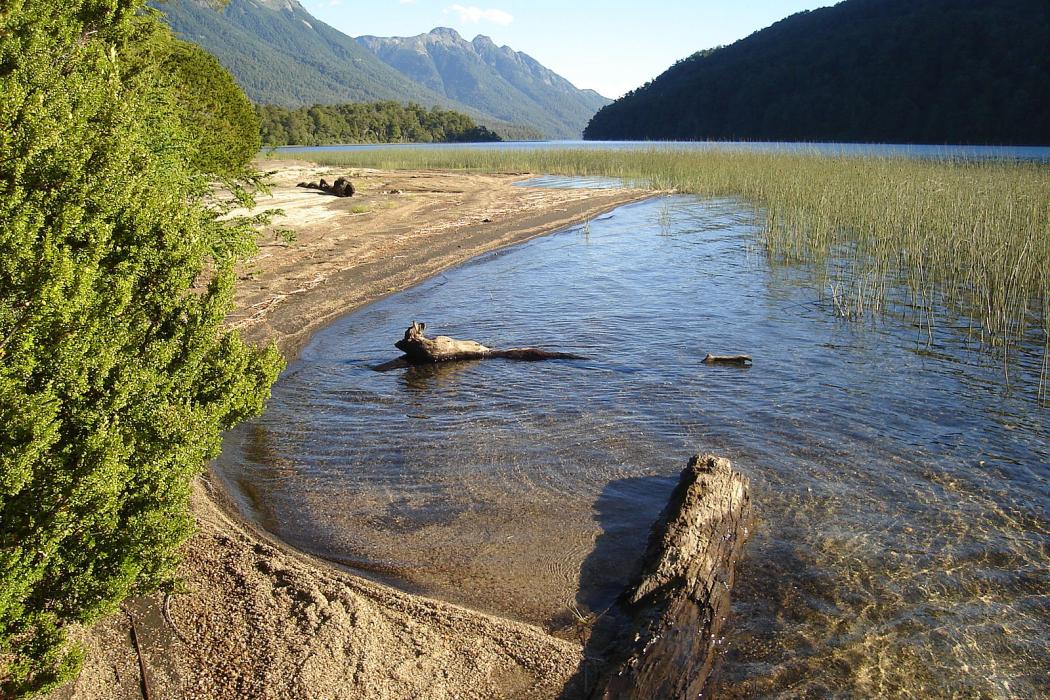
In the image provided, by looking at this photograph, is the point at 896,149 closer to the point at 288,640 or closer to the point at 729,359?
the point at 729,359

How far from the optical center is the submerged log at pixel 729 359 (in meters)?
9.27

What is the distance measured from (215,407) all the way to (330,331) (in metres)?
6.74

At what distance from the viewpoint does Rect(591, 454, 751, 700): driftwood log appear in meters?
3.67

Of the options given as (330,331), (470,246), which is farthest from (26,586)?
(470,246)

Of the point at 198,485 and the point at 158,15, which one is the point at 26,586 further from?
the point at 158,15

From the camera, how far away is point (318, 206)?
2059 cm

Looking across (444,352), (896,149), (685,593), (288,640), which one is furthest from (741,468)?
(896,149)

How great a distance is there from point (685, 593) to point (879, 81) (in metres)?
76.8

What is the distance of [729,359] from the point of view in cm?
931

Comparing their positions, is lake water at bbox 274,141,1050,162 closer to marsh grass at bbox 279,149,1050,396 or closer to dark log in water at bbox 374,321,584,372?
marsh grass at bbox 279,149,1050,396

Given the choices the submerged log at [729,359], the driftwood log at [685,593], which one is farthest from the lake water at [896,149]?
the driftwood log at [685,593]

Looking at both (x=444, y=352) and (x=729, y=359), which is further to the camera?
(x=729, y=359)

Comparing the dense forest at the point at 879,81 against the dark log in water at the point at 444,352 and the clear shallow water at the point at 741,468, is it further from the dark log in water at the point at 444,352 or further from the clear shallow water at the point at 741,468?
the dark log in water at the point at 444,352

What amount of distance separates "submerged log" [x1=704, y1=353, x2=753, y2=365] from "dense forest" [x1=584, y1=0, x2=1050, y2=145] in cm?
5284
